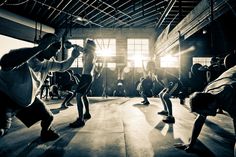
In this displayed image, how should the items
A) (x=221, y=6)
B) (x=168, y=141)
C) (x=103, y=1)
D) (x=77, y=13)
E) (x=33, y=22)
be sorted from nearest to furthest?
(x=168, y=141)
(x=221, y=6)
(x=103, y=1)
(x=77, y=13)
(x=33, y=22)

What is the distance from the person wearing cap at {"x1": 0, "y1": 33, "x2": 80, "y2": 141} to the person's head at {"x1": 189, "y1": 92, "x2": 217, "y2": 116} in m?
1.65

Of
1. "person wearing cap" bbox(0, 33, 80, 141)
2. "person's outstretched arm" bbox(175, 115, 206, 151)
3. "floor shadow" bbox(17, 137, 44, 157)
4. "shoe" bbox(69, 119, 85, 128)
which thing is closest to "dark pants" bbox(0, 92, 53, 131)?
"person wearing cap" bbox(0, 33, 80, 141)

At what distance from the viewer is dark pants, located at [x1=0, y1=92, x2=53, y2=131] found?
7.05 feet

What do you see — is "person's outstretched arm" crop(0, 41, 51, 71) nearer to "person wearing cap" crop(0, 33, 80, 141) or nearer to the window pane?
"person wearing cap" crop(0, 33, 80, 141)

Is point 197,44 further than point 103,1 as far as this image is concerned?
Yes

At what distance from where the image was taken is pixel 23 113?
2.54 m

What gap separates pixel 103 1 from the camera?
978cm

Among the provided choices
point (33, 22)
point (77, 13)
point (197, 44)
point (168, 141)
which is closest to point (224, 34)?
point (197, 44)

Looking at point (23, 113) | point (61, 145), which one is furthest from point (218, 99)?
point (23, 113)

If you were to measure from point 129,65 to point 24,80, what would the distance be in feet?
→ 38.6

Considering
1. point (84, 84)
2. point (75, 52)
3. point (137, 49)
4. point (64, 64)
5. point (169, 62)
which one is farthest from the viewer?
point (137, 49)

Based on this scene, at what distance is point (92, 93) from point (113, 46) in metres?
3.98

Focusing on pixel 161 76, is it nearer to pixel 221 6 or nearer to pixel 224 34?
pixel 221 6

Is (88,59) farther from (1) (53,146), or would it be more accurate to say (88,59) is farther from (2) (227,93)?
(2) (227,93)
